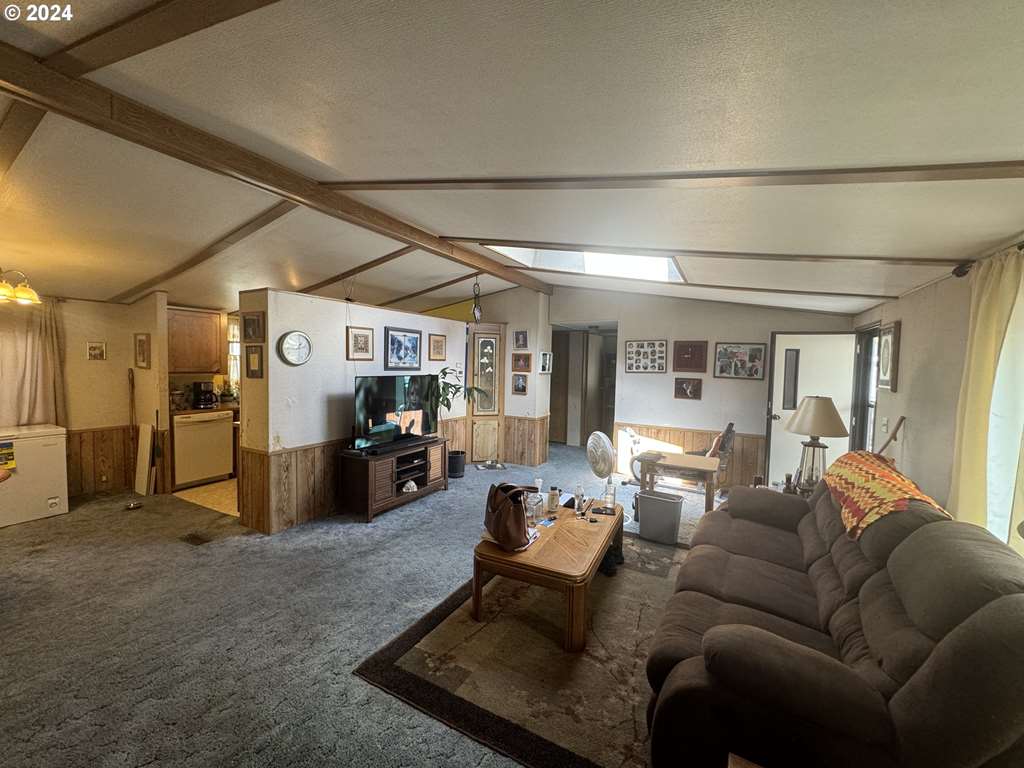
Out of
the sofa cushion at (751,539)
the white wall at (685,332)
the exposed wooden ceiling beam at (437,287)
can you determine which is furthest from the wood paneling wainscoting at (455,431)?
the sofa cushion at (751,539)

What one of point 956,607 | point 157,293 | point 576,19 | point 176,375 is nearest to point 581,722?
point 956,607

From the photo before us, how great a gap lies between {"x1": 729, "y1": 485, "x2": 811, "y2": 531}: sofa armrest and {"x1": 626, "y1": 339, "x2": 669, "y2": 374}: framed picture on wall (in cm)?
297

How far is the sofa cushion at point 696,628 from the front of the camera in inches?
66.7

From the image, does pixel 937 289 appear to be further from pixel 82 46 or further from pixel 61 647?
pixel 61 647

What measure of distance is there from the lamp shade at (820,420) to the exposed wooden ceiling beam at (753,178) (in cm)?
218

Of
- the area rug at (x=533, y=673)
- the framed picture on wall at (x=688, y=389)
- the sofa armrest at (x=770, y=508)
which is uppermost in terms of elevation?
the framed picture on wall at (x=688, y=389)

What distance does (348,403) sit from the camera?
183 inches

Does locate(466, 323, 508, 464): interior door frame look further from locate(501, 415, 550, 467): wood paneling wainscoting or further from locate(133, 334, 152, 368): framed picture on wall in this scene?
locate(133, 334, 152, 368): framed picture on wall

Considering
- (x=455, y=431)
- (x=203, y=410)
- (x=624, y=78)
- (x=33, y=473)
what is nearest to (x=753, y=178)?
(x=624, y=78)

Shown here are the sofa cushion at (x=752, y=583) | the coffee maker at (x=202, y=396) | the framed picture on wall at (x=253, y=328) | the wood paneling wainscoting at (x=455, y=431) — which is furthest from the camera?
the wood paneling wainscoting at (x=455, y=431)

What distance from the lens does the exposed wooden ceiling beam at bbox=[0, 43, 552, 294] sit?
5.36ft

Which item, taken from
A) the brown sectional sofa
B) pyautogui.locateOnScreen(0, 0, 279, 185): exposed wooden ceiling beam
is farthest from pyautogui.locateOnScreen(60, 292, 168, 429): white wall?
the brown sectional sofa

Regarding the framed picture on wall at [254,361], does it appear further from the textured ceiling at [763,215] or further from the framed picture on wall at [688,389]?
the framed picture on wall at [688,389]

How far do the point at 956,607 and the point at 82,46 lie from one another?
3.47 metres
